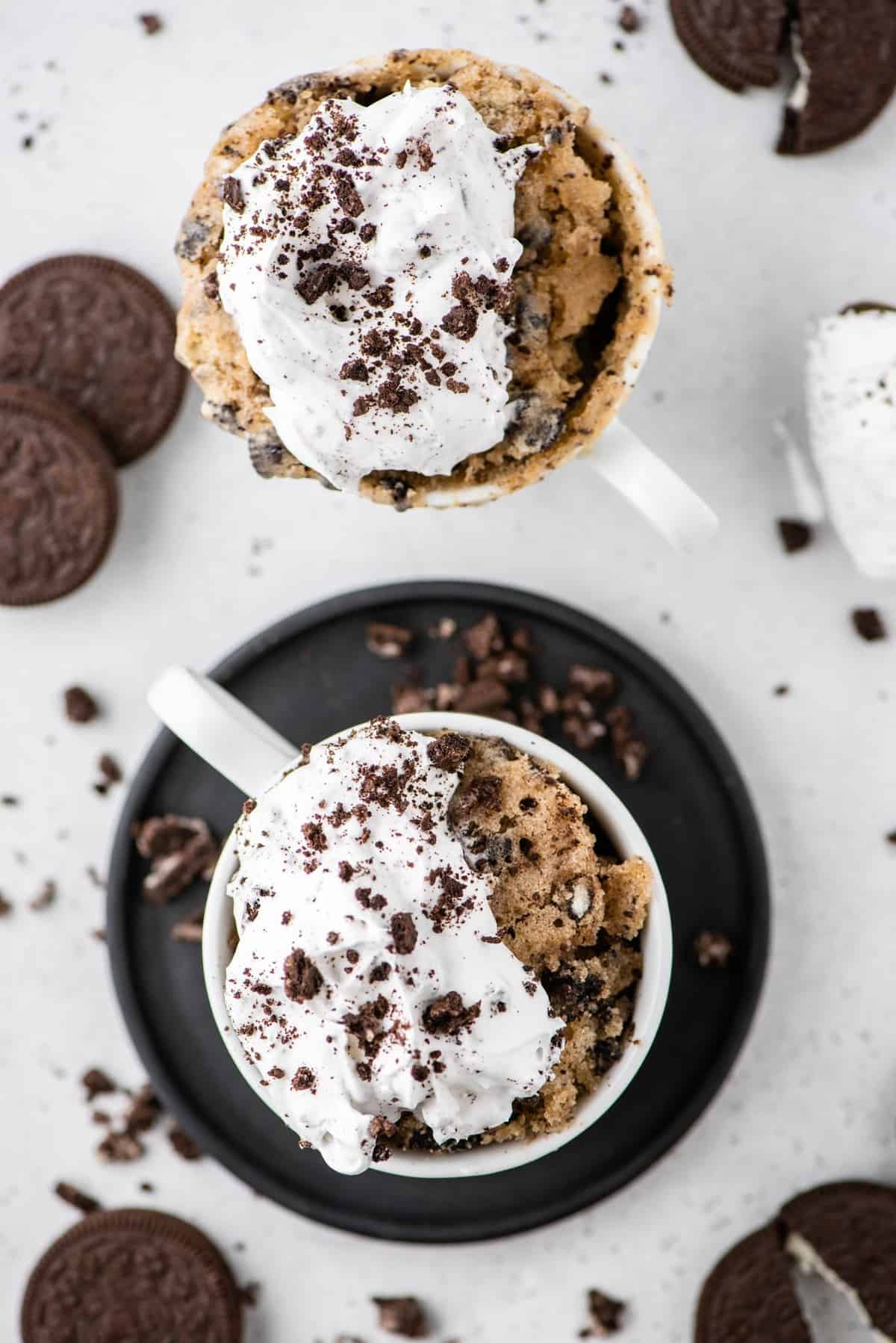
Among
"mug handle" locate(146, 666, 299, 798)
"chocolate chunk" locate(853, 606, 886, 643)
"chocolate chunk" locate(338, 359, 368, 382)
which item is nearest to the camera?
"chocolate chunk" locate(338, 359, 368, 382)

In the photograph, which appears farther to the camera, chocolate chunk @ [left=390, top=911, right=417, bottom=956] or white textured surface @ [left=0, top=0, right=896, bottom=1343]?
white textured surface @ [left=0, top=0, right=896, bottom=1343]

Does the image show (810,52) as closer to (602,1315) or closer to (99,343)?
(99,343)

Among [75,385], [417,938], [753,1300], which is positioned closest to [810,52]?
[75,385]

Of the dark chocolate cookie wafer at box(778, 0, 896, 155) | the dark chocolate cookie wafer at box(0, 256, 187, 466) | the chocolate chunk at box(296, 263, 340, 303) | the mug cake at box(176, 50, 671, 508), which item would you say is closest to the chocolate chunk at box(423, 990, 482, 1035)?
the mug cake at box(176, 50, 671, 508)

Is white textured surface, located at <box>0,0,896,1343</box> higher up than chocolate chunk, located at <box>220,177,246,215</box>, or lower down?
lower down

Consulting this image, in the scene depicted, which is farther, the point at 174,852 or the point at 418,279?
the point at 174,852

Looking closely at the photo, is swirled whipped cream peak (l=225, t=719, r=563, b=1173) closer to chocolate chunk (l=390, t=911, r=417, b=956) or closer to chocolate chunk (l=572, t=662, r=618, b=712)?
chocolate chunk (l=390, t=911, r=417, b=956)

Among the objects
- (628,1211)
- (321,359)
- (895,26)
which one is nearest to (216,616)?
(321,359)

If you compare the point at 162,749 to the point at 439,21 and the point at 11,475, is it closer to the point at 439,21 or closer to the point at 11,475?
the point at 11,475
